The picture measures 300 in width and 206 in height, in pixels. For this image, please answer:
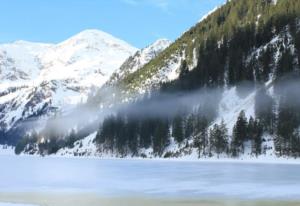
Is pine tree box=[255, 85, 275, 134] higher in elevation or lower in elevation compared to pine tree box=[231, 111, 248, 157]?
higher

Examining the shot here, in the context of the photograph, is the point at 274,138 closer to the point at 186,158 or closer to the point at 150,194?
the point at 186,158

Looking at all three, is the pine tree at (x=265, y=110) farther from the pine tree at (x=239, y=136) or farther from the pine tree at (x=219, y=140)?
the pine tree at (x=219, y=140)

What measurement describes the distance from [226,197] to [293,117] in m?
122

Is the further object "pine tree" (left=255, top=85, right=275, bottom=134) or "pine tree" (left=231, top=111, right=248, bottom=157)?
"pine tree" (left=255, top=85, right=275, bottom=134)

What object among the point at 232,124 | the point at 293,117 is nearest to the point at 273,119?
the point at 293,117

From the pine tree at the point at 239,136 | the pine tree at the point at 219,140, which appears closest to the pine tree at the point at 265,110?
the pine tree at the point at 239,136

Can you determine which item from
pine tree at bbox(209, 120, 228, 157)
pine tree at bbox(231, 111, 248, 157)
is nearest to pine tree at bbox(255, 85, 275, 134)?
pine tree at bbox(231, 111, 248, 157)

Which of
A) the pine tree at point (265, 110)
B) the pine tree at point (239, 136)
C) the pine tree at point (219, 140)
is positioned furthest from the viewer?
the pine tree at point (219, 140)

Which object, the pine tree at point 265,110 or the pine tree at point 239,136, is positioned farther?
the pine tree at point 265,110

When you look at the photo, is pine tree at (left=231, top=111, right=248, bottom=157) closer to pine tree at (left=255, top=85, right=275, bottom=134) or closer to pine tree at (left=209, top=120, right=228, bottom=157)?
pine tree at (left=209, top=120, right=228, bottom=157)

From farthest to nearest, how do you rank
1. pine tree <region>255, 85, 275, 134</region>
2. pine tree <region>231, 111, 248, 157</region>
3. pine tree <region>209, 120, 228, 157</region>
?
pine tree <region>209, 120, 228, 157</region>, pine tree <region>255, 85, 275, 134</region>, pine tree <region>231, 111, 248, 157</region>

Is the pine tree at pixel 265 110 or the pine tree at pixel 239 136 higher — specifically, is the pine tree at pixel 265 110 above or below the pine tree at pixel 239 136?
above

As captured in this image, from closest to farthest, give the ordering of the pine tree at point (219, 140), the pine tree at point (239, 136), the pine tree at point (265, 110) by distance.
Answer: the pine tree at point (239, 136) < the pine tree at point (265, 110) < the pine tree at point (219, 140)

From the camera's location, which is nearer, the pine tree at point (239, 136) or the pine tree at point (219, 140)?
the pine tree at point (239, 136)
